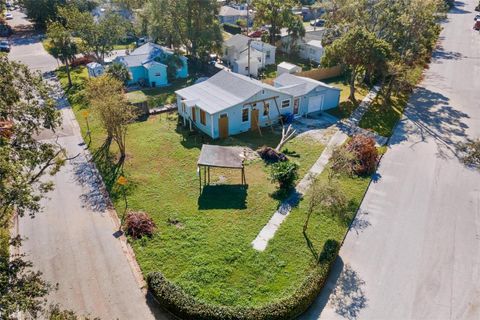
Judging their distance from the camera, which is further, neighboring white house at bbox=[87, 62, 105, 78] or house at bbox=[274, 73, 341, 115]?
neighboring white house at bbox=[87, 62, 105, 78]

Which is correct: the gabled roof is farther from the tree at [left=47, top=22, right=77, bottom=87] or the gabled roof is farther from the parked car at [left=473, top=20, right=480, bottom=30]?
the parked car at [left=473, top=20, right=480, bottom=30]

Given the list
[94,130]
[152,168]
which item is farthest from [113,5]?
[152,168]

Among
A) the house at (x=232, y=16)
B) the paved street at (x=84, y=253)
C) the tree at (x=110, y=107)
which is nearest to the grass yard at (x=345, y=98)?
the tree at (x=110, y=107)

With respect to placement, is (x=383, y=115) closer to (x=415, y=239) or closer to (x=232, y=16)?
(x=415, y=239)

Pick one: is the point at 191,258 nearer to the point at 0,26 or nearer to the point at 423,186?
the point at 423,186

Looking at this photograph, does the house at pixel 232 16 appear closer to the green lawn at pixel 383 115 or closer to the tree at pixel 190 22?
the tree at pixel 190 22

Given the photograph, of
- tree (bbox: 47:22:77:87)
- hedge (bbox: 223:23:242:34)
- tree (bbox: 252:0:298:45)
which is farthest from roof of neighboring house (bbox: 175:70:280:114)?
hedge (bbox: 223:23:242:34)
